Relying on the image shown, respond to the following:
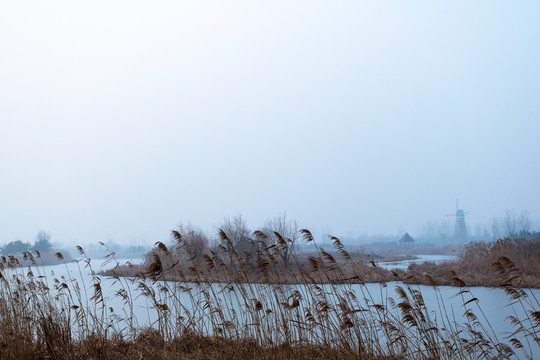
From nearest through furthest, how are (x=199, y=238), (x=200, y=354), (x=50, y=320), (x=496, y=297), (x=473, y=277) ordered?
1. (x=50, y=320)
2. (x=200, y=354)
3. (x=496, y=297)
4. (x=473, y=277)
5. (x=199, y=238)

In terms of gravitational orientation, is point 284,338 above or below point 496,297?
above

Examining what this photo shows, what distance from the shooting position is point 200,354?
17.6ft

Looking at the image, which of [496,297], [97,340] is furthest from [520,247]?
[97,340]

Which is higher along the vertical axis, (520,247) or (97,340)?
(97,340)

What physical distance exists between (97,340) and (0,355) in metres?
1.08

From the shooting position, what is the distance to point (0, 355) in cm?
426

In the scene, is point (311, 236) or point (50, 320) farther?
point (50, 320)

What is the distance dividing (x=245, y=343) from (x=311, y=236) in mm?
1477

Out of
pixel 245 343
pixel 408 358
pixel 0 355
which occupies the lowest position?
pixel 408 358

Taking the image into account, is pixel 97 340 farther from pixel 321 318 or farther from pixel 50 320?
pixel 321 318

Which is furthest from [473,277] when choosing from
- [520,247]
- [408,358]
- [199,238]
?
[408,358]

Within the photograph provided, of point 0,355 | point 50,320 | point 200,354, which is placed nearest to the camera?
point 0,355

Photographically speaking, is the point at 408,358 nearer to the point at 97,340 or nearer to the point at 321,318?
the point at 321,318

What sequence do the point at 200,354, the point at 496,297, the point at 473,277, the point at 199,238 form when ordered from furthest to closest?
the point at 199,238, the point at 473,277, the point at 496,297, the point at 200,354
